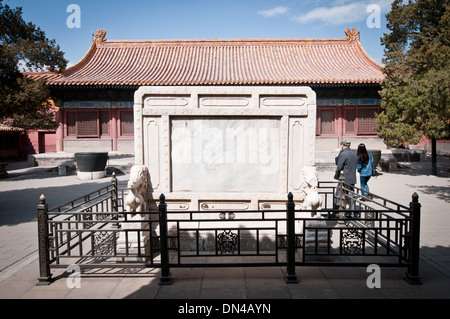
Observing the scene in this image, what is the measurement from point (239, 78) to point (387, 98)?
6925 mm

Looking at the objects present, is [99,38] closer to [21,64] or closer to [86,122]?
[86,122]

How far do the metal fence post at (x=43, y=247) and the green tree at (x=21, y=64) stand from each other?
7.31 metres

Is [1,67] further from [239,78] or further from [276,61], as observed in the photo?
[276,61]

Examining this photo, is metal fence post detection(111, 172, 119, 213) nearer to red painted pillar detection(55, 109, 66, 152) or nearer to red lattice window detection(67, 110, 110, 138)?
red lattice window detection(67, 110, 110, 138)

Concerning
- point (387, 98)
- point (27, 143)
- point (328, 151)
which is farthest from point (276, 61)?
point (27, 143)

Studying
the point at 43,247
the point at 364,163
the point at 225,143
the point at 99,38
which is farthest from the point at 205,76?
the point at 43,247

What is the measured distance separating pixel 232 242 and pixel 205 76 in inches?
526

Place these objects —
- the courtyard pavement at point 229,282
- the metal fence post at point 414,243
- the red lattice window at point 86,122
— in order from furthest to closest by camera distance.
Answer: the red lattice window at point 86,122
the metal fence post at point 414,243
the courtyard pavement at point 229,282

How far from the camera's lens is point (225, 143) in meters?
4.97

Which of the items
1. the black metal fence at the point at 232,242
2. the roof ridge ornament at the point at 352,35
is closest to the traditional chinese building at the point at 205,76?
the roof ridge ornament at the point at 352,35

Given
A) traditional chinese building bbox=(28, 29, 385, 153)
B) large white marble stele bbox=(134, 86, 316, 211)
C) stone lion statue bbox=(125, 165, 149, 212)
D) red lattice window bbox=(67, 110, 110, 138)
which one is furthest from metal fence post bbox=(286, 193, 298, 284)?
red lattice window bbox=(67, 110, 110, 138)

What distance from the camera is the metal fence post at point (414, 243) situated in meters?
3.63

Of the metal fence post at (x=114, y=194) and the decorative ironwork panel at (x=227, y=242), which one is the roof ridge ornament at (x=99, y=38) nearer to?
the metal fence post at (x=114, y=194)

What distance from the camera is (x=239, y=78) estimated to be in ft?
51.1
